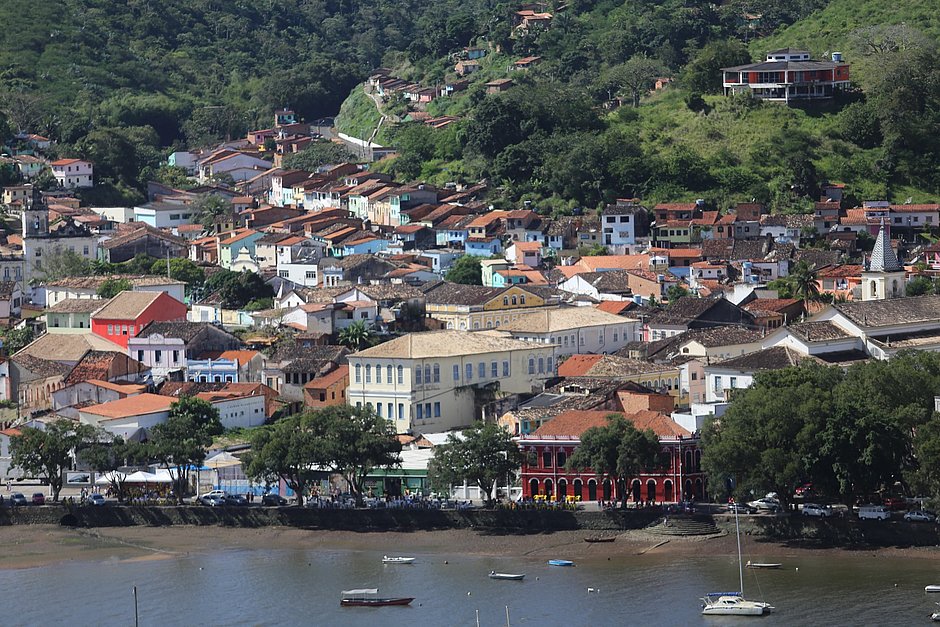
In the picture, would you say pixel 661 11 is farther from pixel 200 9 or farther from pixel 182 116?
pixel 200 9

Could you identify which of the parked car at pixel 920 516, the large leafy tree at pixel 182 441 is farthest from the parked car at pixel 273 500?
the parked car at pixel 920 516

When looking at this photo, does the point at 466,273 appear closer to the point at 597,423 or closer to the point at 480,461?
the point at 597,423

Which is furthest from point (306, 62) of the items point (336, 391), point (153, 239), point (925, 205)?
point (336, 391)

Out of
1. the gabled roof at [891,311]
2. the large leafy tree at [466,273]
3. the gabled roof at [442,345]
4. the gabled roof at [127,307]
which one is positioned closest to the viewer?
the gabled roof at [442,345]

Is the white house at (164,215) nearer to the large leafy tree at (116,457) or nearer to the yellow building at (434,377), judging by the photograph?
the yellow building at (434,377)

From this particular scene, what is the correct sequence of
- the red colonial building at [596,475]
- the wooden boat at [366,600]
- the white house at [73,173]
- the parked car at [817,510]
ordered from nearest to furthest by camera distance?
the wooden boat at [366,600]
the parked car at [817,510]
the red colonial building at [596,475]
the white house at [73,173]

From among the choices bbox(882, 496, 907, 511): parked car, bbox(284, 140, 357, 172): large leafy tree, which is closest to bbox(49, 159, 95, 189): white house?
bbox(284, 140, 357, 172): large leafy tree

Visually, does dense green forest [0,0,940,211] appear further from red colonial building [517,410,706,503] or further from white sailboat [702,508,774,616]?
white sailboat [702,508,774,616]
